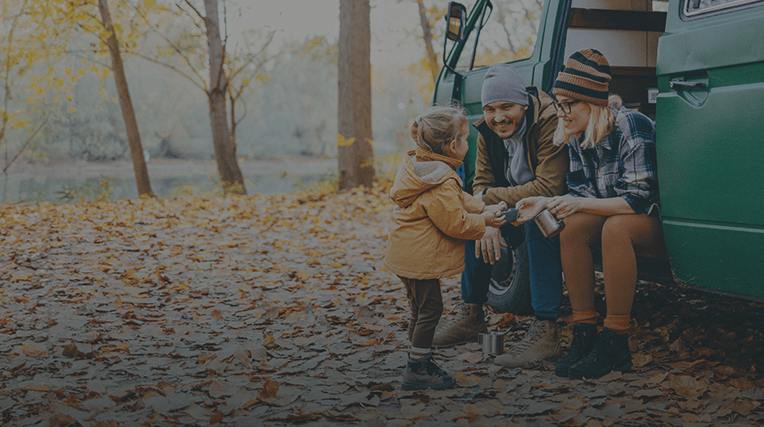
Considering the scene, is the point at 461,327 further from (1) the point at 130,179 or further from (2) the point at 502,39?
(1) the point at 130,179

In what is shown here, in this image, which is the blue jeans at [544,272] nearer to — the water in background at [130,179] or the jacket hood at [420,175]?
the jacket hood at [420,175]

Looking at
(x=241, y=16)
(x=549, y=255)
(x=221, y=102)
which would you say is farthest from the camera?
(x=241, y=16)

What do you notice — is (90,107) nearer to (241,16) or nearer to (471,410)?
(241,16)

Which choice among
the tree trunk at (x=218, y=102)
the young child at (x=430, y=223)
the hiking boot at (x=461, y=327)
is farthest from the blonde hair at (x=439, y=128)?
the tree trunk at (x=218, y=102)

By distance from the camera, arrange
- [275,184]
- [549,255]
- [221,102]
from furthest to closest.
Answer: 1. [275,184]
2. [221,102]
3. [549,255]

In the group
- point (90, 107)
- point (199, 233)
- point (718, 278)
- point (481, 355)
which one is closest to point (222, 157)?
point (199, 233)

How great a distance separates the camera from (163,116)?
3275cm

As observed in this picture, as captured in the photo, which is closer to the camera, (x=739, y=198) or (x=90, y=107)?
(x=739, y=198)

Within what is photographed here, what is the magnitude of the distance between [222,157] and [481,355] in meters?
10.8

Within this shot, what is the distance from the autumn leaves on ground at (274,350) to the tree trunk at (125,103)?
6.48m

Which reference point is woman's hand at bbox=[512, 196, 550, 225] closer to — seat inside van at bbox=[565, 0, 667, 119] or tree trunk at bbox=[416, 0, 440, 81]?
seat inside van at bbox=[565, 0, 667, 119]

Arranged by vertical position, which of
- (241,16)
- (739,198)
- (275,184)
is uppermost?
(241,16)

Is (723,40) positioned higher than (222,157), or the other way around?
(723,40)

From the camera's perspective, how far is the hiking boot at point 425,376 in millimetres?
3564
